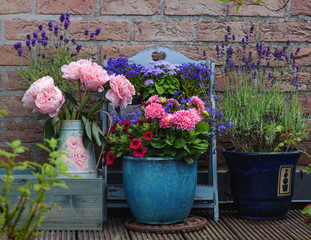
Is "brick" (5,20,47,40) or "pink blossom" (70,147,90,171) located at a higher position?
"brick" (5,20,47,40)

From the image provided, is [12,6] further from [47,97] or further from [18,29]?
[47,97]

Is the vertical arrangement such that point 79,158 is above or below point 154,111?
below

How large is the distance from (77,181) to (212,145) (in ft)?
2.33

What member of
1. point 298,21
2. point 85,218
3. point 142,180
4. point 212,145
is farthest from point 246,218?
point 298,21

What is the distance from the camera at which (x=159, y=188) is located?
193 cm

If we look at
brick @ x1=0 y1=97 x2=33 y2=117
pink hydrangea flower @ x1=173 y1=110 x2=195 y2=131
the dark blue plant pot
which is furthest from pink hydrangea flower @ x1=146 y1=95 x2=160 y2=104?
brick @ x1=0 y1=97 x2=33 y2=117

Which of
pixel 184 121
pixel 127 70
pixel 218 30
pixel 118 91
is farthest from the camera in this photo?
pixel 218 30

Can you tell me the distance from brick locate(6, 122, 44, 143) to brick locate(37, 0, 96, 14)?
0.59 m

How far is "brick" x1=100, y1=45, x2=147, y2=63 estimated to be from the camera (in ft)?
7.77

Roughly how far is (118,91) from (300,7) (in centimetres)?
119

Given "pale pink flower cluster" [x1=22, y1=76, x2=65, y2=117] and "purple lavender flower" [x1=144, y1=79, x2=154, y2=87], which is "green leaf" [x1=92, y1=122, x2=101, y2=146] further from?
"purple lavender flower" [x1=144, y1=79, x2=154, y2=87]

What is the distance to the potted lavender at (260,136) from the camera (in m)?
2.11

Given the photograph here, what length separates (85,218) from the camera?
1.92 metres

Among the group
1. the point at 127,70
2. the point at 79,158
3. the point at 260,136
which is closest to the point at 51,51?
the point at 127,70
